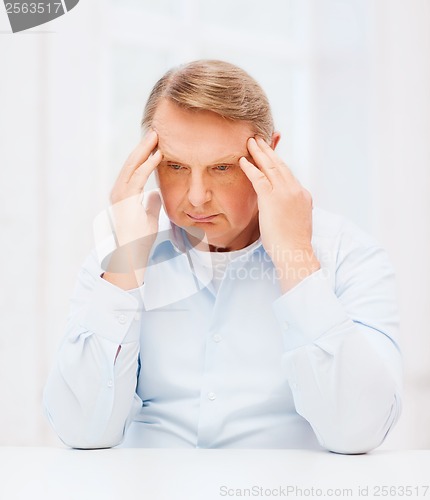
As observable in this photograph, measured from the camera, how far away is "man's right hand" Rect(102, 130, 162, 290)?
1.19m

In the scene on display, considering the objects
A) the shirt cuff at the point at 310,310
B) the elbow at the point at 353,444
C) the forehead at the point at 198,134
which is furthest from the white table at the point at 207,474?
the forehead at the point at 198,134

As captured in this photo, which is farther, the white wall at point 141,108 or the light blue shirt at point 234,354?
the white wall at point 141,108

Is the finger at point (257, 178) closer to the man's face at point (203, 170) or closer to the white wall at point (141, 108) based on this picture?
the man's face at point (203, 170)

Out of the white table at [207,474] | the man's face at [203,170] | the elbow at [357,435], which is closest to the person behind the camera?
the white table at [207,474]

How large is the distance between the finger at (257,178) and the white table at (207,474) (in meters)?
0.45

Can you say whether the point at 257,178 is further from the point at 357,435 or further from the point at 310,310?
the point at 357,435

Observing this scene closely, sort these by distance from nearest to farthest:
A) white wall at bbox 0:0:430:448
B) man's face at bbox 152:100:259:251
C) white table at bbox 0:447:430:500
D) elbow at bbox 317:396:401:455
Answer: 1. white table at bbox 0:447:430:500
2. elbow at bbox 317:396:401:455
3. man's face at bbox 152:100:259:251
4. white wall at bbox 0:0:430:448

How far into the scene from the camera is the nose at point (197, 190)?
1.16m

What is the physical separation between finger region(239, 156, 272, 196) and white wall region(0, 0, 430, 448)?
968mm

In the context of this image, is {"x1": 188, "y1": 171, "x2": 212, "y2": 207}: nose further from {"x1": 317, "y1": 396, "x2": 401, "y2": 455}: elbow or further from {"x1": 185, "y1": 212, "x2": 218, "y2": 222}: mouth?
{"x1": 317, "y1": 396, "x2": 401, "y2": 455}: elbow

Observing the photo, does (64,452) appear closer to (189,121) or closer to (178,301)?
(178,301)

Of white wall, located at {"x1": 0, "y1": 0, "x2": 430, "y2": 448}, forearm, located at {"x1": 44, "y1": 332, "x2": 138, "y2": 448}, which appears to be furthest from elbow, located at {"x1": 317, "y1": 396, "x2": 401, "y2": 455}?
white wall, located at {"x1": 0, "y1": 0, "x2": 430, "y2": 448}

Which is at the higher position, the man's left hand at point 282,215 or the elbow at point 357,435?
the man's left hand at point 282,215

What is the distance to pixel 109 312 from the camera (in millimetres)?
1153
